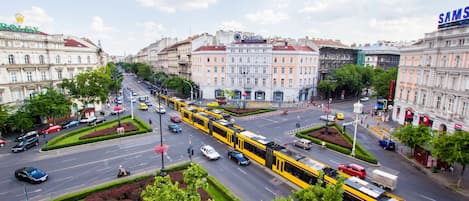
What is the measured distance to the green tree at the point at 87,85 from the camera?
49.2 metres

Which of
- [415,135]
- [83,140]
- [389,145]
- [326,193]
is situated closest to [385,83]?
[389,145]

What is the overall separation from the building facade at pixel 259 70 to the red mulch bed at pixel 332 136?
1158 inches

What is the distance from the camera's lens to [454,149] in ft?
78.3

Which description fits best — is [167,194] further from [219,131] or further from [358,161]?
[358,161]

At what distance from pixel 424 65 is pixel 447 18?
8333mm

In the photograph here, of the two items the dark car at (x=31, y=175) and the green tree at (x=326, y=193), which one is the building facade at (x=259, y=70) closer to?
the dark car at (x=31, y=175)

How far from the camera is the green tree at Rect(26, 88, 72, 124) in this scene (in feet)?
135

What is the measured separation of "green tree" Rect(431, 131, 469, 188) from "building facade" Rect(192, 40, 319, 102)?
1858 inches

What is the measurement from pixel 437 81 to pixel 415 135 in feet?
55.8

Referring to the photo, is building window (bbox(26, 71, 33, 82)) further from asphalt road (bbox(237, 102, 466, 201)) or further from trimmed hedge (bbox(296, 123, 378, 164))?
trimmed hedge (bbox(296, 123, 378, 164))

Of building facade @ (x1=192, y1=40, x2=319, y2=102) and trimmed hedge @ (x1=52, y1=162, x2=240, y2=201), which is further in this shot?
building facade @ (x1=192, y1=40, x2=319, y2=102)

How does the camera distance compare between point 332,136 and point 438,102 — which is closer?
point 332,136

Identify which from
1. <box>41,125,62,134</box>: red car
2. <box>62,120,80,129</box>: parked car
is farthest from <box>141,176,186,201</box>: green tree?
<box>62,120,80,129</box>: parked car

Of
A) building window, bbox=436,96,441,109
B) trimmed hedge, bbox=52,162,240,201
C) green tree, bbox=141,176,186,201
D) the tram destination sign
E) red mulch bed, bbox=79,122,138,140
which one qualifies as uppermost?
the tram destination sign
